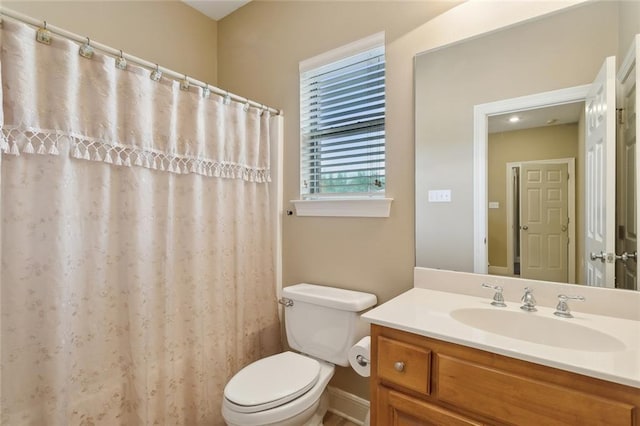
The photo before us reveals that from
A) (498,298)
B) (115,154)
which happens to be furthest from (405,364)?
(115,154)

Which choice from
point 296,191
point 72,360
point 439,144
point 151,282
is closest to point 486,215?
point 439,144

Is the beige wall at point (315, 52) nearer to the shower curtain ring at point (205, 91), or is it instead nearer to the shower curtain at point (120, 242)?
the shower curtain at point (120, 242)

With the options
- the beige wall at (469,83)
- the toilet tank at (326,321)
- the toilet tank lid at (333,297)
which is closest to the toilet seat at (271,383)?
the toilet tank at (326,321)

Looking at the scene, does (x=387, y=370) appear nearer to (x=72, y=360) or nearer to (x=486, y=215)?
(x=486, y=215)

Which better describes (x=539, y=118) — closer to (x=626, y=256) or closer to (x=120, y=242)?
(x=626, y=256)

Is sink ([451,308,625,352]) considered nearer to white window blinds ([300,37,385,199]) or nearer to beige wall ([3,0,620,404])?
beige wall ([3,0,620,404])

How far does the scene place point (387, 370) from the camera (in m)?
1.09

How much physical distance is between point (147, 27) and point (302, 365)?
2206 mm

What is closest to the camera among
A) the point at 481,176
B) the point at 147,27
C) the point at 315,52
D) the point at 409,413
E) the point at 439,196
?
the point at 409,413

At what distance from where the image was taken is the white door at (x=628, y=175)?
1086 millimetres

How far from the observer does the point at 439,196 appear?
1.48m

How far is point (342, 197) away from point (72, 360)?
4.61 feet

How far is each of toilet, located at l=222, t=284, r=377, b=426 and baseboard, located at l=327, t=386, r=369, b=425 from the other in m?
0.07

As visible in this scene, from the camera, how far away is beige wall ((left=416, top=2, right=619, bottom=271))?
118cm
